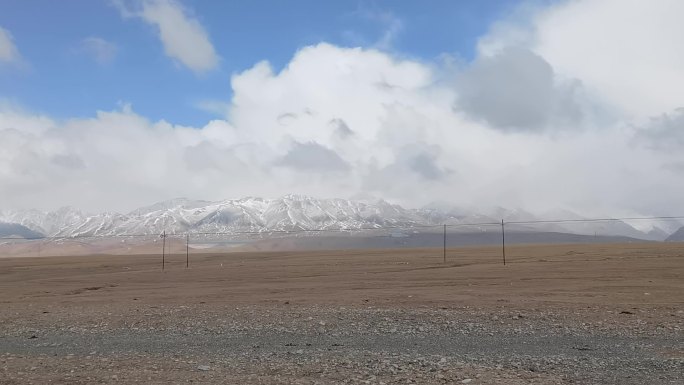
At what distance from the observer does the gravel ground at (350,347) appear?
11.8 meters

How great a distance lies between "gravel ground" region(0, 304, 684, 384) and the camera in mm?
11820

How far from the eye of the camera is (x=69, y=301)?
2948cm

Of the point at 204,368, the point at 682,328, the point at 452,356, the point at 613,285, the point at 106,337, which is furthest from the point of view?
the point at 613,285

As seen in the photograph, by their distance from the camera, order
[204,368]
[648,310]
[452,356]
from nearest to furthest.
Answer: [204,368] < [452,356] < [648,310]

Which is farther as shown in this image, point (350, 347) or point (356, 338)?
point (356, 338)

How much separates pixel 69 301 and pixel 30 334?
38.5 ft

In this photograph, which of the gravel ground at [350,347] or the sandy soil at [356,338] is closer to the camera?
the gravel ground at [350,347]

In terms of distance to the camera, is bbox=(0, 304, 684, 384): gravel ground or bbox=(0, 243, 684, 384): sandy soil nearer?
bbox=(0, 304, 684, 384): gravel ground

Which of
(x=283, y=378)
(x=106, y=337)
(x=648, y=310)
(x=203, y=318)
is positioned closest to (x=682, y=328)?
(x=648, y=310)

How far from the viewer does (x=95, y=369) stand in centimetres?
1274

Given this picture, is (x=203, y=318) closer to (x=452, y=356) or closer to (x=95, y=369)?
(x=95, y=369)

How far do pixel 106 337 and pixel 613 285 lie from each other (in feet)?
77.3

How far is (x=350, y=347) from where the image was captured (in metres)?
14.7

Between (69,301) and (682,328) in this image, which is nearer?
(682,328)
